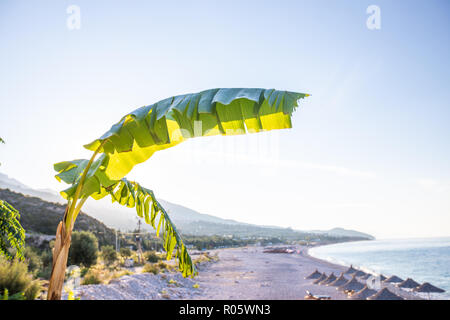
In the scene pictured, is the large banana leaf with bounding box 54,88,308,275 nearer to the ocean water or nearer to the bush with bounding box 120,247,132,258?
the bush with bounding box 120,247,132,258

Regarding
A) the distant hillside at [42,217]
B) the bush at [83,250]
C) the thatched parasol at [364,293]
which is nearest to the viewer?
the bush at [83,250]

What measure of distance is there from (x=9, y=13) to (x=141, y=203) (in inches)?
219

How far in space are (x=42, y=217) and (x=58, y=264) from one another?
2376 cm

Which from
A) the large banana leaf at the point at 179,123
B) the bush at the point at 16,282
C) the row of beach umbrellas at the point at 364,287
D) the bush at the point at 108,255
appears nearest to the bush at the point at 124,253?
the bush at the point at 108,255

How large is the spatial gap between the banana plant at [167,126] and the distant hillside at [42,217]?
20.5m

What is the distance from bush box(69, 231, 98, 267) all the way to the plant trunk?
13.1 metres

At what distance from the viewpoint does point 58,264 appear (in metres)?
2.13

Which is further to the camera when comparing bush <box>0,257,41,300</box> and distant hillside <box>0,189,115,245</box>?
distant hillside <box>0,189,115,245</box>

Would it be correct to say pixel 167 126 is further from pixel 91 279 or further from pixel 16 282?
pixel 91 279

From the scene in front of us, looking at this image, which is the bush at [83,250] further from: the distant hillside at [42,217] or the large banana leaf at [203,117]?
the large banana leaf at [203,117]

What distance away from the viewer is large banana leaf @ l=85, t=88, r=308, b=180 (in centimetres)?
177

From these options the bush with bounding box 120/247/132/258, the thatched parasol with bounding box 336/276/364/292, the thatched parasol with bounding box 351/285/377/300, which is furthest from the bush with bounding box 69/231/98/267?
the thatched parasol with bounding box 336/276/364/292

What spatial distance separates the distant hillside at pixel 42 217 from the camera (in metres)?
19.9
